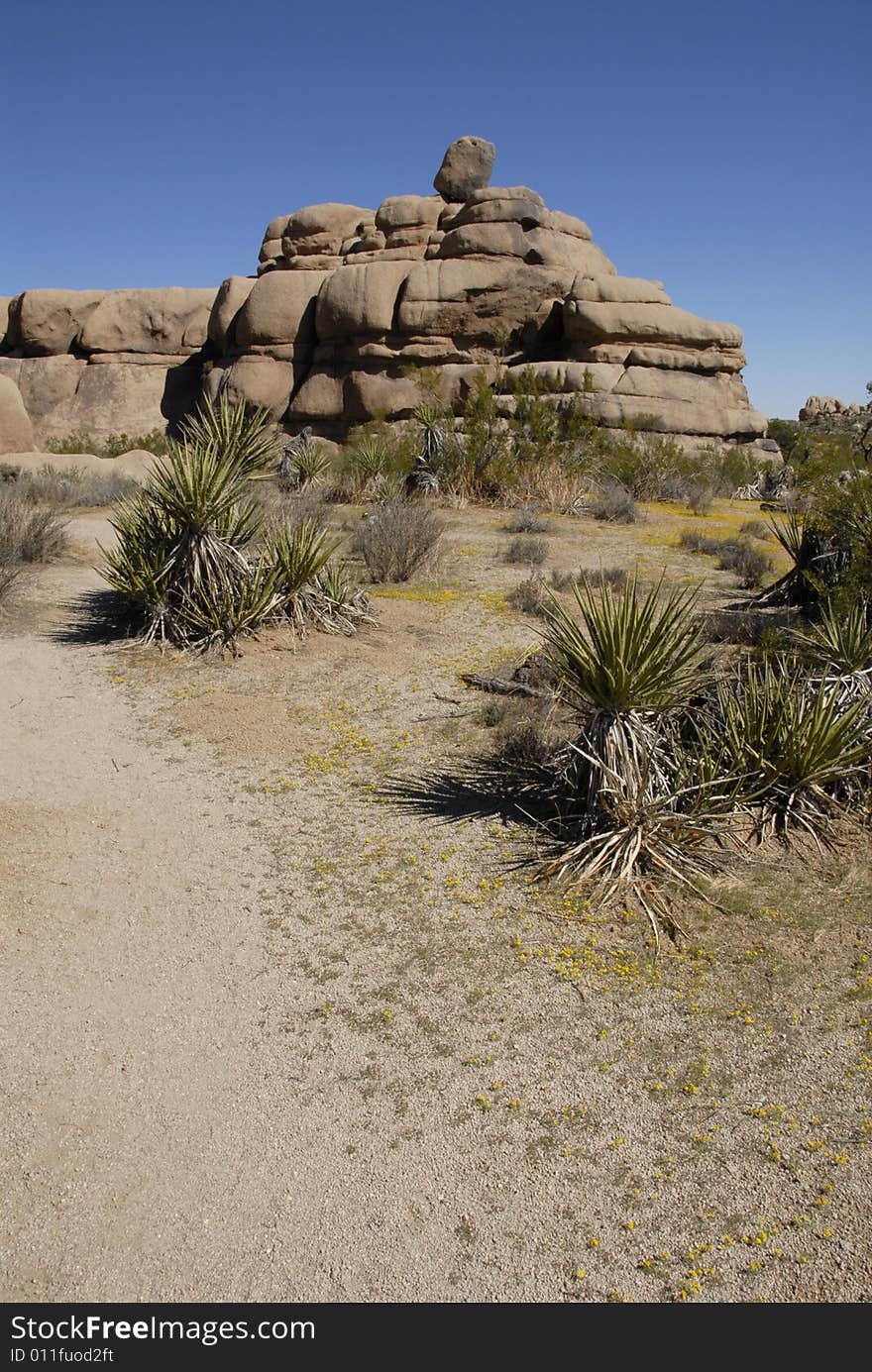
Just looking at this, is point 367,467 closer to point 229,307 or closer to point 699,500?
point 699,500

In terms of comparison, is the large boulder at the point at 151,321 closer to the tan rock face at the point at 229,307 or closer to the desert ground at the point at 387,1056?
the tan rock face at the point at 229,307

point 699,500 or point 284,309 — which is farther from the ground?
point 284,309

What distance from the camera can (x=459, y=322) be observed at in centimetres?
2614

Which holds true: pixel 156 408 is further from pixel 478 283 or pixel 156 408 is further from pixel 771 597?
pixel 771 597

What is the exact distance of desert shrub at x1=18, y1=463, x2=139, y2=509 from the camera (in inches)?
670

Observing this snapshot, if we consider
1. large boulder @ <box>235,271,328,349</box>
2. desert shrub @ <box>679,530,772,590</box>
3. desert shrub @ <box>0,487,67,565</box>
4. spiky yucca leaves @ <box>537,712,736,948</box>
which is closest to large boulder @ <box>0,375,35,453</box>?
large boulder @ <box>235,271,328,349</box>

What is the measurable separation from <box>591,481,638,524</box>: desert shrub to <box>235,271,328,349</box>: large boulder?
13.9 metres

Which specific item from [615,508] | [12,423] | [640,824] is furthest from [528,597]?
[12,423]

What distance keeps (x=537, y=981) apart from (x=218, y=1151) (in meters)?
1.60

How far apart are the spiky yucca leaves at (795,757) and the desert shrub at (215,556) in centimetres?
474

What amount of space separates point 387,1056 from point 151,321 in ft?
109

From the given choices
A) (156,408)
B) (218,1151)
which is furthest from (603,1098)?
Answer: (156,408)

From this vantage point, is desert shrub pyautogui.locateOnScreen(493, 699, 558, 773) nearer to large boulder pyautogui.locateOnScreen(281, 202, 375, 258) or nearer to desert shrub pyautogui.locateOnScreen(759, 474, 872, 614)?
desert shrub pyautogui.locateOnScreen(759, 474, 872, 614)

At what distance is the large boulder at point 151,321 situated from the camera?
32.3m
